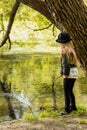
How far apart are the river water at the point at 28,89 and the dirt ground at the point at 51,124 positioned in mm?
2701

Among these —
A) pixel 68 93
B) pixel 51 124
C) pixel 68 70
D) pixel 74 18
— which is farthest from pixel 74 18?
pixel 68 93

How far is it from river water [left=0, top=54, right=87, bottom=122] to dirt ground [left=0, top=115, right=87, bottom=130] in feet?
8.86

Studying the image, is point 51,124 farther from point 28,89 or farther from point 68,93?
point 28,89

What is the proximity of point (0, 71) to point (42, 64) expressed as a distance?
4.11 m

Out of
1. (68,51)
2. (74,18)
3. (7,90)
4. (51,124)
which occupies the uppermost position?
(74,18)

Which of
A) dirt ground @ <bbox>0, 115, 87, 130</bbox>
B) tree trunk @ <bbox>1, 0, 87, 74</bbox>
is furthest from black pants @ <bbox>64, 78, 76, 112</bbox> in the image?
tree trunk @ <bbox>1, 0, 87, 74</bbox>

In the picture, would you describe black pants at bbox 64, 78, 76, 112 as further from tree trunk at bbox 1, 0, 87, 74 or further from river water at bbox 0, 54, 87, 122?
tree trunk at bbox 1, 0, 87, 74

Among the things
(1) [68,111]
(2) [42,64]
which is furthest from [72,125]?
(2) [42,64]

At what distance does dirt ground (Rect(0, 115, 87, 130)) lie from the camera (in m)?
8.71

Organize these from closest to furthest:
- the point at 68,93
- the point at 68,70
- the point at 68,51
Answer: the point at 68,51 < the point at 68,70 < the point at 68,93

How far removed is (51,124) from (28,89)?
9170 mm

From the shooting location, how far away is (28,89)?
1812 centimetres

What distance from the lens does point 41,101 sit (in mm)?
14953

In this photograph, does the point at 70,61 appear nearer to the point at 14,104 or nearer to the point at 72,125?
the point at 72,125
